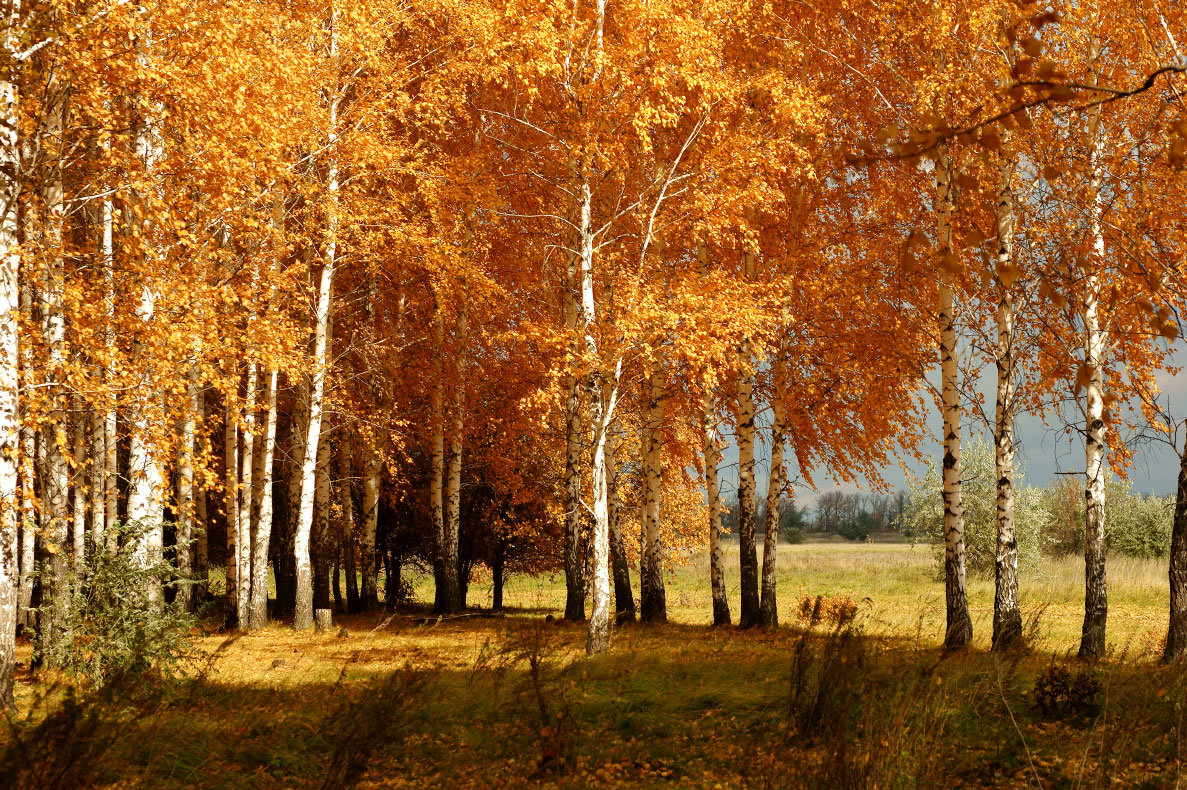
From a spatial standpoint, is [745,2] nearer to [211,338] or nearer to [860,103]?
[860,103]

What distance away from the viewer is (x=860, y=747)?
5.14 m

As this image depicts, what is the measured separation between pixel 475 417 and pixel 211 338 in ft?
36.3

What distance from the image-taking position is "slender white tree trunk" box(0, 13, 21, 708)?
7.55m

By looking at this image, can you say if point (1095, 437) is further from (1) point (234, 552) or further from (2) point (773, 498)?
(1) point (234, 552)

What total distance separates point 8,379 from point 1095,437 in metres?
12.2

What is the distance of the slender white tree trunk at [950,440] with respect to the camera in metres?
11.5

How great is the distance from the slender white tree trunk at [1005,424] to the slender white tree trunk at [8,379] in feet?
35.5

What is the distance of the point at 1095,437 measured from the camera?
11.3m

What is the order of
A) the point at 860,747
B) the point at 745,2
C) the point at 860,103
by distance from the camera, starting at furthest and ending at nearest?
the point at 860,103, the point at 745,2, the point at 860,747

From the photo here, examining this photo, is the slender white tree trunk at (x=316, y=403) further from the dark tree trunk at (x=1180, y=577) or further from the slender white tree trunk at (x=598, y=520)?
the dark tree trunk at (x=1180, y=577)

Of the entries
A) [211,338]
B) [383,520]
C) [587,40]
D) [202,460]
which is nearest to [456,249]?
[587,40]

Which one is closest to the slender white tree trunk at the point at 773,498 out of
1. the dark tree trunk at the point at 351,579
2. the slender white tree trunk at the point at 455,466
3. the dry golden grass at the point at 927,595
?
the dry golden grass at the point at 927,595

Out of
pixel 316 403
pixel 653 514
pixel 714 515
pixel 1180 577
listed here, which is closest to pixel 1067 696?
pixel 1180 577

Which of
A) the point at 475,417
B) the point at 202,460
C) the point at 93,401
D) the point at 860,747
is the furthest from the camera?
the point at 475,417
